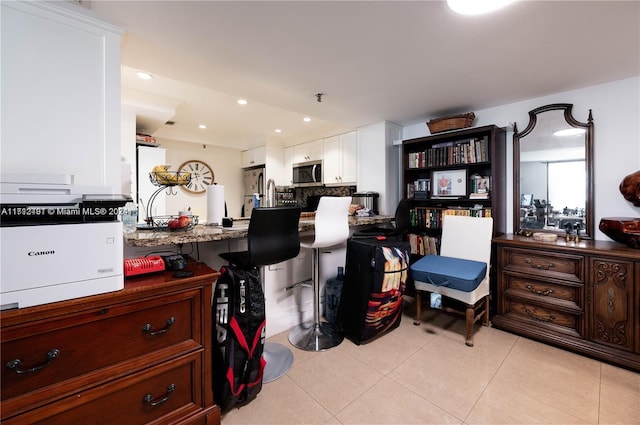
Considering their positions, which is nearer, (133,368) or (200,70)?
(133,368)

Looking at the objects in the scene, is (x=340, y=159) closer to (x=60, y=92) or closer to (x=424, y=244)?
(x=424, y=244)

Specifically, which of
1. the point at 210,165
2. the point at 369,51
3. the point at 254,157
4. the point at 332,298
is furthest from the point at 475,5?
the point at 210,165

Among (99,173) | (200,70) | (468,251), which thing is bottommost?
(468,251)

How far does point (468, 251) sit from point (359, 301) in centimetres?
115

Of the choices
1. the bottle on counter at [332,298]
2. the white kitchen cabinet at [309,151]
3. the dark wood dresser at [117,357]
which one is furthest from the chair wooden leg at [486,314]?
the white kitchen cabinet at [309,151]

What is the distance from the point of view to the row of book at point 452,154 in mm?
2713

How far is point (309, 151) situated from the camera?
4562 mm

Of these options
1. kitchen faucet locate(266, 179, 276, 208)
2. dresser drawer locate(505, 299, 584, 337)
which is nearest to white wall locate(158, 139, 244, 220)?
kitchen faucet locate(266, 179, 276, 208)

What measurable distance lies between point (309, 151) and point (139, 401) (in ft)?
12.8

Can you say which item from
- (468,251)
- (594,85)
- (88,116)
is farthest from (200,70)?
(594,85)

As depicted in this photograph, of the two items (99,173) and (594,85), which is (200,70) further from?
(594,85)

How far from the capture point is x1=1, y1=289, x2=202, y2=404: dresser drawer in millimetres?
942

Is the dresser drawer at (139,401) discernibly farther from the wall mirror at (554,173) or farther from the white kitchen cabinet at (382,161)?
the wall mirror at (554,173)

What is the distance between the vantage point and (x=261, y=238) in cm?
163
